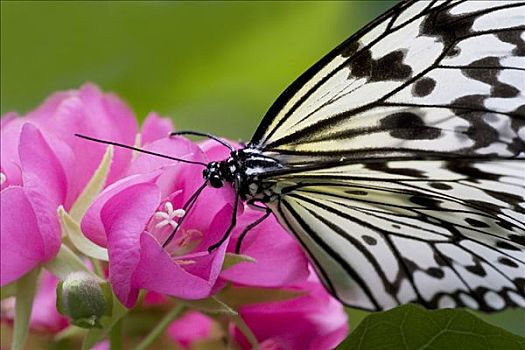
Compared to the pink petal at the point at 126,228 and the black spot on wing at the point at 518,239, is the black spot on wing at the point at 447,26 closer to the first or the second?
the black spot on wing at the point at 518,239

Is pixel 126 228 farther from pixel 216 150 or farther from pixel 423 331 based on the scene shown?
pixel 423 331

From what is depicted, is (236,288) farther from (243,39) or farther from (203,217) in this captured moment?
(243,39)

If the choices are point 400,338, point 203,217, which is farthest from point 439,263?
point 203,217

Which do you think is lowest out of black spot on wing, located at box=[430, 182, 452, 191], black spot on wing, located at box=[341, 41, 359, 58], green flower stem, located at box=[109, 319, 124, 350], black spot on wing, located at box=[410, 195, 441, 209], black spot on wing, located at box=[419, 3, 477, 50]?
black spot on wing, located at box=[410, 195, 441, 209]

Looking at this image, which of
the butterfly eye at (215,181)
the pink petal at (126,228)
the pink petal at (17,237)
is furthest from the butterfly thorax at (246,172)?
the pink petal at (17,237)

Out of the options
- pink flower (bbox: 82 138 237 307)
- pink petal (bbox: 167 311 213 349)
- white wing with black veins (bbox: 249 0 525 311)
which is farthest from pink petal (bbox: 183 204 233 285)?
pink petal (bbox: 167 311 213 349)

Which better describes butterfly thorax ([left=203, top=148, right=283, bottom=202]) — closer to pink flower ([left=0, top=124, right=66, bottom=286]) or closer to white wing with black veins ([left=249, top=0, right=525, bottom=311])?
white wing with black veins ([left=249, top=0, right=525, bottom=311])

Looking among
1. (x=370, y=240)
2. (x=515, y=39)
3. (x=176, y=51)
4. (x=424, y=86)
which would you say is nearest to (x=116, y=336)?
(x=370, y=240)
